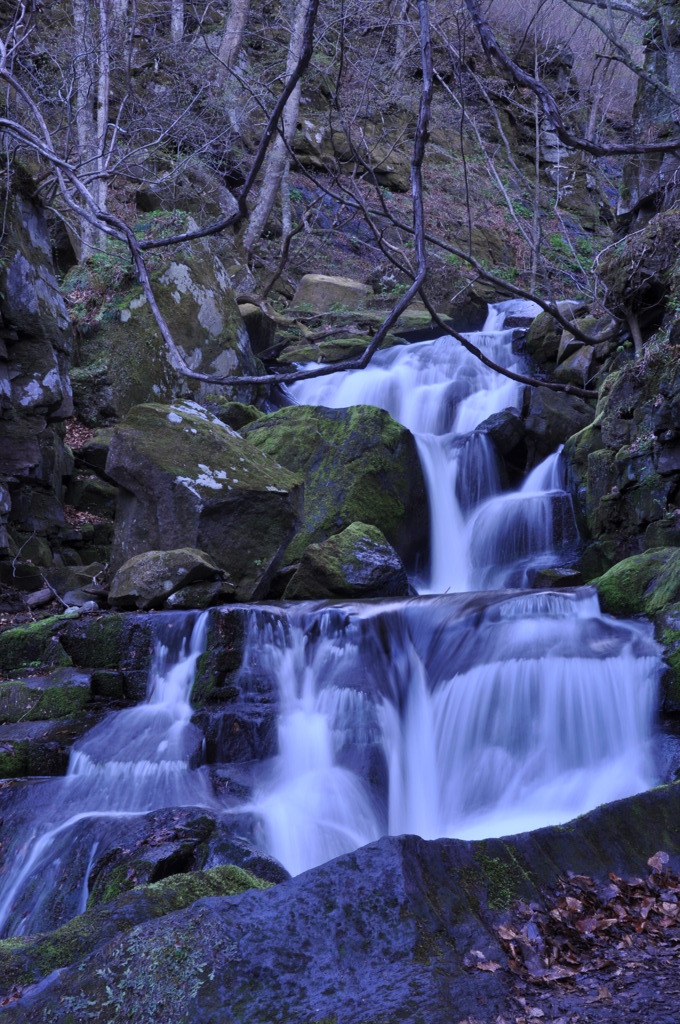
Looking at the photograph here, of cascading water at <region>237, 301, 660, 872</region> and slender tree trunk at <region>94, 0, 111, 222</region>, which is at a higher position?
slender tree trunk at <region>94, 0, 111, 222</region>

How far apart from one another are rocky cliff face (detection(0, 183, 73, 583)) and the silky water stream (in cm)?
334

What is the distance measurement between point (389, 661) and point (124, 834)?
2.85 m

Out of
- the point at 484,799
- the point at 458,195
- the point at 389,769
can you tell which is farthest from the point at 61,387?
the point at 458,195

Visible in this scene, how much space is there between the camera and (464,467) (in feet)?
38.3

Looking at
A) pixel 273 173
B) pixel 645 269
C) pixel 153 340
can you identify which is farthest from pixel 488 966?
pixel 273 173

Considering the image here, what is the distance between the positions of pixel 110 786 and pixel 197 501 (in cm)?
332

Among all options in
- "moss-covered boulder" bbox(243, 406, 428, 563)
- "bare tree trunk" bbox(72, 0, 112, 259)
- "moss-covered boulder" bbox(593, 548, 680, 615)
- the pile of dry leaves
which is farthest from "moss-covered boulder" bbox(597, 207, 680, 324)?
the pile of dry leaves

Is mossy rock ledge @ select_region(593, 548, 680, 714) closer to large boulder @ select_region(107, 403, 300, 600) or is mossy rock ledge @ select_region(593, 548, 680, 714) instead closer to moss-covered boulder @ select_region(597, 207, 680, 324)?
large boulder @ select_region(107, 403, 300, 600)

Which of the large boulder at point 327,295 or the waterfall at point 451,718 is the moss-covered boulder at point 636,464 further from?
the large boulder at point 327,295

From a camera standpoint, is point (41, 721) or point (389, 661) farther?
point (389, 661)

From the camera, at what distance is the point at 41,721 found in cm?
646

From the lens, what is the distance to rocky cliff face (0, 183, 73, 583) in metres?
9.04

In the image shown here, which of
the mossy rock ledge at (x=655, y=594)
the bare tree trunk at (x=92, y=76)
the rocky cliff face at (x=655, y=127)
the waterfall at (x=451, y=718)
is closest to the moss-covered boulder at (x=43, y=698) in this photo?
the waterfall at (x=451, y=718)

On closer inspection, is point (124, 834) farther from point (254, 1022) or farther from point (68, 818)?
point (254, 1022)
